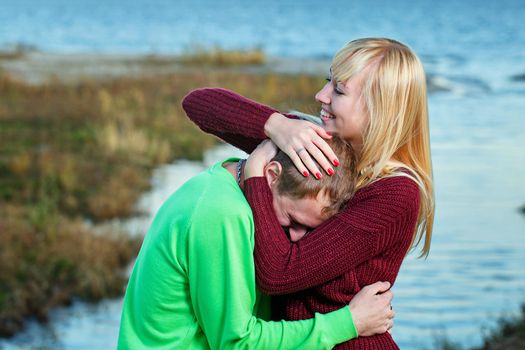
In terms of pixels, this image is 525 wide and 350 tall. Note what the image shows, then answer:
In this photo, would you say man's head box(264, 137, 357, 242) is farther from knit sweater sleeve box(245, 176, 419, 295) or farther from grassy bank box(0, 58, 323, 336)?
grassy bank box(0, 58, 323, 336)

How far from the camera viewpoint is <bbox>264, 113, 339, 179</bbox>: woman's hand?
10.4ft

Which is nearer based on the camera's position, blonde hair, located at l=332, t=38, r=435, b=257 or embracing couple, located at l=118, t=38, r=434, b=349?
embracing couple, located at l=118, t=38, r=434, b=349

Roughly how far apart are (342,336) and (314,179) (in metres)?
0.51

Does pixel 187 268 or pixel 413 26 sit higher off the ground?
pixel 187 268

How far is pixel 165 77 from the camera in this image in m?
29.1

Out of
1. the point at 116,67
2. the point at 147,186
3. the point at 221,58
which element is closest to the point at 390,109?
the point at 147,186

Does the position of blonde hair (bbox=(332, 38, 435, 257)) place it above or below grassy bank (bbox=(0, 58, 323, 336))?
above

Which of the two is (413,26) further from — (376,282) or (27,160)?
(376,282)

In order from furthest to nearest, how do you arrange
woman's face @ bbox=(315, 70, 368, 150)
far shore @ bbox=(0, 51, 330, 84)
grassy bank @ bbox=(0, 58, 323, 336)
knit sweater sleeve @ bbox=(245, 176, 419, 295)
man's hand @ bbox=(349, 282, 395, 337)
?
far shore @ bbox=(0, 51, 330, 84)
grassy bank @ bbox=(0, 58, 323, 336)
woman's face @ bbox=(315, 70, 368, 150)
man's hand @ bbox=(349, 282, 395, 337)
knit sweater sleeve @ bbox=(245, 176, 419, 295)

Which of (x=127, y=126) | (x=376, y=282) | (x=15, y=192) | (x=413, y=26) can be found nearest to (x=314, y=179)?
(x=376, y=282)

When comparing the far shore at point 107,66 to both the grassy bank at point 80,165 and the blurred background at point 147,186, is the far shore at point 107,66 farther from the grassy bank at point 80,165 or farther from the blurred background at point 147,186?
the grassy bank at point 80,165

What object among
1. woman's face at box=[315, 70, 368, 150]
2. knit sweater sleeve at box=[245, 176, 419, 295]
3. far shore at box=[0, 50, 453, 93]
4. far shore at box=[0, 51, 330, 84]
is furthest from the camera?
far shore at box=[0, 51, 330, 84]

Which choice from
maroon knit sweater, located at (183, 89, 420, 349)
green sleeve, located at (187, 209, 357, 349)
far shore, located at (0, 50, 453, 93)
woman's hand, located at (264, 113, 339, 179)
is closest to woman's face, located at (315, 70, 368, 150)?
woman's hand, located at (264, 113, 339, 179)

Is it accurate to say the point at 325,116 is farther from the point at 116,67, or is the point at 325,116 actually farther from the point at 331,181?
the point at 116,67
